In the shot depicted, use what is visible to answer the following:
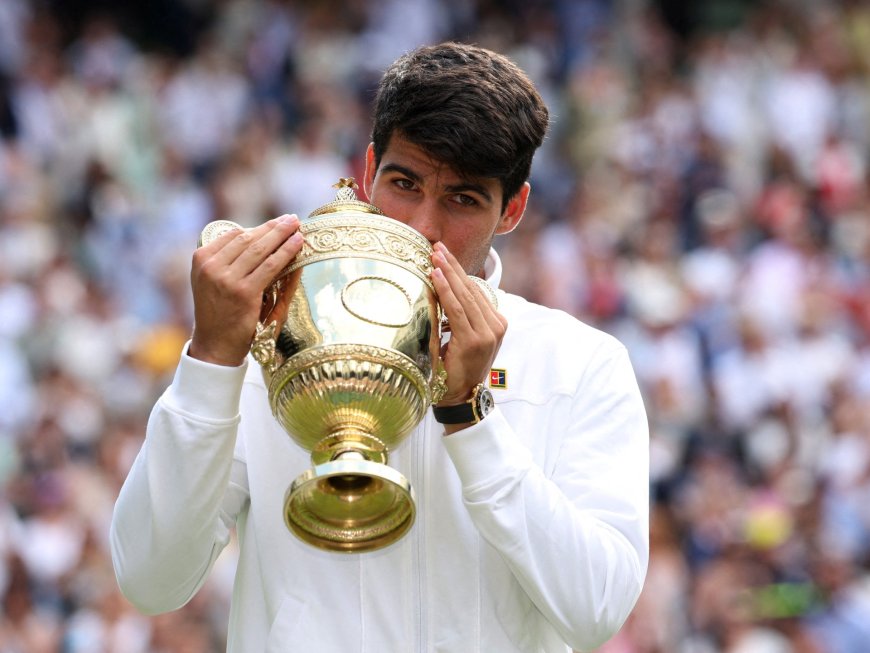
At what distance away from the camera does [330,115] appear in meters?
12.2

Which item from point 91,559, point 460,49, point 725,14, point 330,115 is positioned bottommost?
point 460,49

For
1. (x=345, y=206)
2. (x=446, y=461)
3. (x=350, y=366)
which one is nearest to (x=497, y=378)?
(x=446, y=461)

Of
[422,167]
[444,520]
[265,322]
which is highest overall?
[422,167]

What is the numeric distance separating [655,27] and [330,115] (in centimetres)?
408

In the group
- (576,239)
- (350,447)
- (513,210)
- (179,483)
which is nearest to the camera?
(350,447)

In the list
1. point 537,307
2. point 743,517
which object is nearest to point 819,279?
point 743,517

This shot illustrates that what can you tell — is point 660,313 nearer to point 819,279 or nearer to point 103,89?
point 819,279

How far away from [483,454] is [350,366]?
35 cm

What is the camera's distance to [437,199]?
11.0 ft

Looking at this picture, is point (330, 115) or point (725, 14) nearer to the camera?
point (330, 115)

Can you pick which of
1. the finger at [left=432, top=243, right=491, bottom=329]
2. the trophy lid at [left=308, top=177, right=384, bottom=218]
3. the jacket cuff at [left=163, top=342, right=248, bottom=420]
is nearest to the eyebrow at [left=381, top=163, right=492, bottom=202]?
the trophy lid at [left=308, top=177, right=384, bottom=218]

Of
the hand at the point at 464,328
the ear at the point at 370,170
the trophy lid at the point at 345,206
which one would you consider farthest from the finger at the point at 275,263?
the ear at the point at 370,170

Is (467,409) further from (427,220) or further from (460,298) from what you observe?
(427,220)

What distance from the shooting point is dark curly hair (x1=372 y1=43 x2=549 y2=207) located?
332cm
